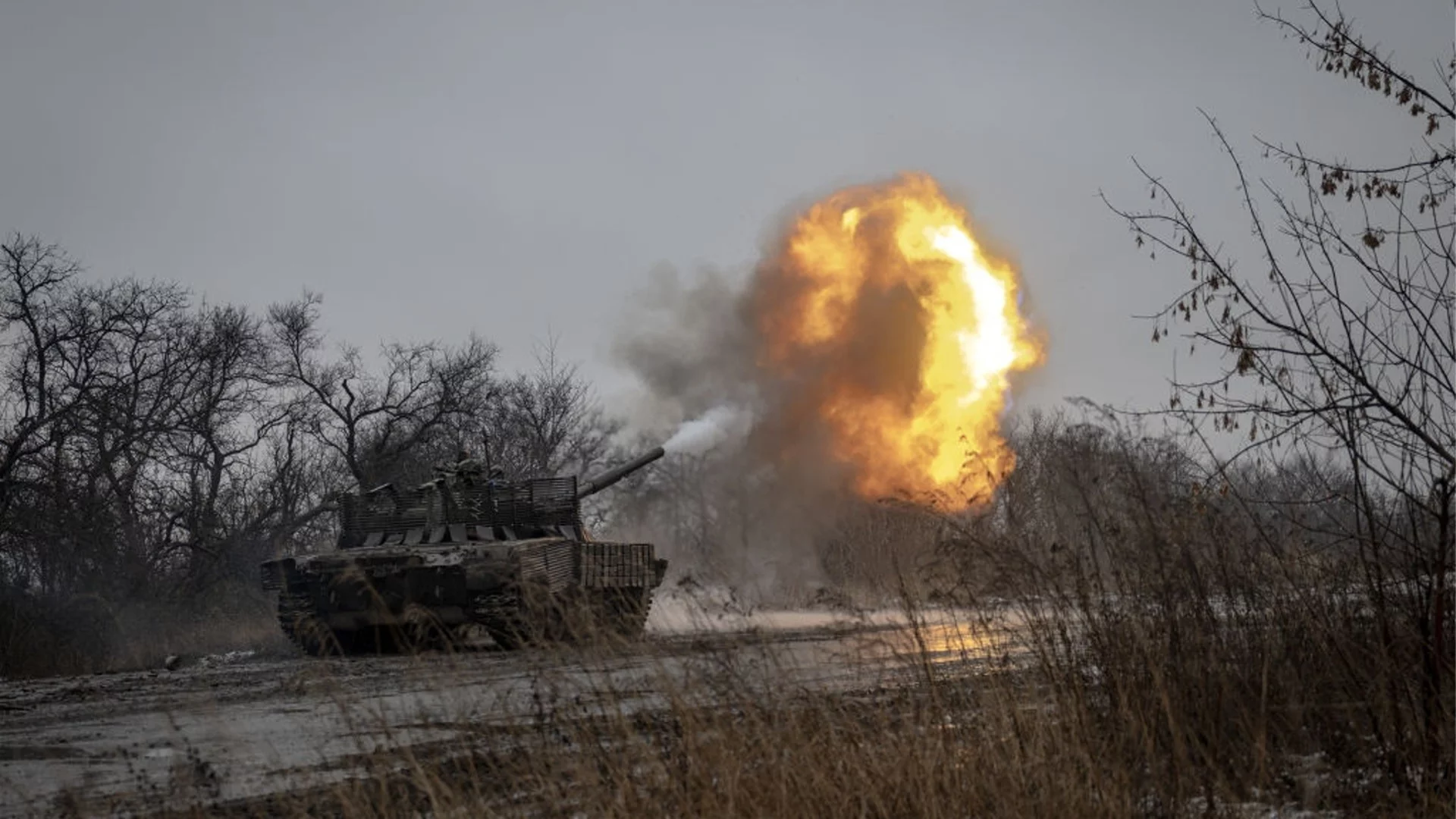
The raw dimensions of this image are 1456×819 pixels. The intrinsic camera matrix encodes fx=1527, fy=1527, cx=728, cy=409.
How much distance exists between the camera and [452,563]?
778 inches

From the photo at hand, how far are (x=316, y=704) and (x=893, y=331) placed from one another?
52.1 ft

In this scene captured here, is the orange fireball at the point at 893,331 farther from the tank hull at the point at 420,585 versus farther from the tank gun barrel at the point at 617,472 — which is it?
the tank hull at the point at 420,585

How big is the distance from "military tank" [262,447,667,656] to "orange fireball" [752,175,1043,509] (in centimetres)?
449

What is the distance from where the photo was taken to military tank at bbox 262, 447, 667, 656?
19.6 metres

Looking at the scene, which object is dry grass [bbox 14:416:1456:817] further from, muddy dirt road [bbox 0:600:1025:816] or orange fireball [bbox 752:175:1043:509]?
orange fireball [bbox 752:175:1043:509]

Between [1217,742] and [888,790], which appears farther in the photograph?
[1217,742]

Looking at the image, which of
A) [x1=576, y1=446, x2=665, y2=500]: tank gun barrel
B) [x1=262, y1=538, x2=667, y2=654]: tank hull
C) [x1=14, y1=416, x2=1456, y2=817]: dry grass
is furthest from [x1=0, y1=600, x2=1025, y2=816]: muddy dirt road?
[x1=576, y1=446, x2=665, y2=500]: tank gun barrel

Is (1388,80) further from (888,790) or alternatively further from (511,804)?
(511,804)

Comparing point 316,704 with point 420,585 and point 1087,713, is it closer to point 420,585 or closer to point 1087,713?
point 1087,713

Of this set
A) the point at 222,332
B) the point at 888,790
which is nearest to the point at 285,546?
the point at 222,332

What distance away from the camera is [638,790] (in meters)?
6.53

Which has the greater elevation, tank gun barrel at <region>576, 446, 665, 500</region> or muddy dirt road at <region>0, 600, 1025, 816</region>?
tank gun barrel at <region>576, 446, 665, 500</region>

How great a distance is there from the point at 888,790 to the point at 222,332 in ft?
97.1

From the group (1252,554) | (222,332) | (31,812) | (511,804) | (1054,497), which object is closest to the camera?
(511,804)
